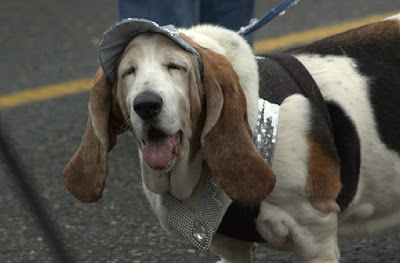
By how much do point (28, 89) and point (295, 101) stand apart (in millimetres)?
3546

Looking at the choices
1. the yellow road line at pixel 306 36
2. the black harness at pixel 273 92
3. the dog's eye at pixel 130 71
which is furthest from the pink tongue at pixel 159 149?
the yellow road line at pixel 306 36

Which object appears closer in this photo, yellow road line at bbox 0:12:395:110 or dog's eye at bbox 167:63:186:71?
dog's eye at bbox 167:63:186:71

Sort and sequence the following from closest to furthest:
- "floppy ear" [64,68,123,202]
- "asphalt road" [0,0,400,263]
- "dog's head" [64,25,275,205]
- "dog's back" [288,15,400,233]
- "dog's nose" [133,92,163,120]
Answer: "dog's nose" [133,92,163,120] < "dog's head" [64,25,275,205] < "floppy ear" [64,68,123,202] < "dog's back" [288,15,400,233] < "asphalt road" [0,0,400,263]

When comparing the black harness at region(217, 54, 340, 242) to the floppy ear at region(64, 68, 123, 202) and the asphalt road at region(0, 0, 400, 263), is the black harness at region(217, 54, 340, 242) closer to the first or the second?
the floppy ear at region(64, 68, 123, 202)

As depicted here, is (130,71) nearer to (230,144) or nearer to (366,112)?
(230,144)

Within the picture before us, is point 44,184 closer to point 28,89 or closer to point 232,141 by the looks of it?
point 28,89

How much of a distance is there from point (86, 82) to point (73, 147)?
1.11 metres

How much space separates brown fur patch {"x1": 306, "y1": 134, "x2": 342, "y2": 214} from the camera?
2.66m

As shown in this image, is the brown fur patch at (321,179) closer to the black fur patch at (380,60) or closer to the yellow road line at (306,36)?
the black fur patch at (380,60)

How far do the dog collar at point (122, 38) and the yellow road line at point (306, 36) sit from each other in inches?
130

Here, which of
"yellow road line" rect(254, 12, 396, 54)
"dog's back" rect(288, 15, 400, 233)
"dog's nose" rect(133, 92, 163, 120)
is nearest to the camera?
"dog's nose" rect(133, 92, 163, 120)

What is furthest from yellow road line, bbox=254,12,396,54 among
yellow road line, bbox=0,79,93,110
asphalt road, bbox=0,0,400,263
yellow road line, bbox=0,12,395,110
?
yellow road line, bbox=0,79,93,110

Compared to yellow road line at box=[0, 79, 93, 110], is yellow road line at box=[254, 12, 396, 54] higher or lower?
higher

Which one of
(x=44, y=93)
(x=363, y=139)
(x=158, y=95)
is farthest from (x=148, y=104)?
(x=44, y=93)
